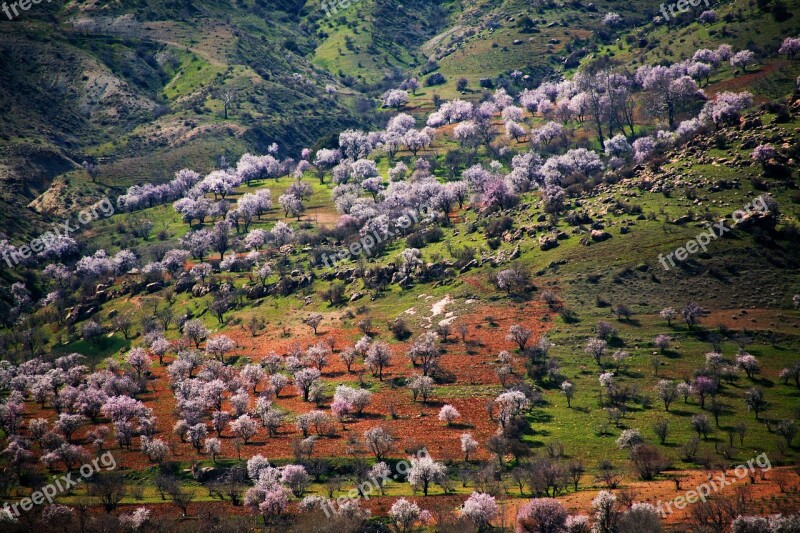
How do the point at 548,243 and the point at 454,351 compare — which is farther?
the point at 548,243

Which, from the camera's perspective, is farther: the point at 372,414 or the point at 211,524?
the point at 372,414

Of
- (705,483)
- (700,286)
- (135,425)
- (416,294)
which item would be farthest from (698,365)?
(135,425)

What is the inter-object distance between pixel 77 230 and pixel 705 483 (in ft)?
636

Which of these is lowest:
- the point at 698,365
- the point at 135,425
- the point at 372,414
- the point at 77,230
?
the point at 698,365

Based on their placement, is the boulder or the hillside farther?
the boulder

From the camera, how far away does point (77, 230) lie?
195 meters

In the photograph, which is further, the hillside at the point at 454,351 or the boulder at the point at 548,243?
the boulder at the point at 548,243

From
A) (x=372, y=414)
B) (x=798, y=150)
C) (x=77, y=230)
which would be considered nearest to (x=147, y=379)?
(x=372, y=414)

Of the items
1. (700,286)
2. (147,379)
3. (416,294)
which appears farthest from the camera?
(416,294)

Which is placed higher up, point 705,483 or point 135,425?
point 135,425

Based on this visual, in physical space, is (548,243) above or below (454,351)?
above

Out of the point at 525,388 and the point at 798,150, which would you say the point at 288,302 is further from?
the point at 798,150

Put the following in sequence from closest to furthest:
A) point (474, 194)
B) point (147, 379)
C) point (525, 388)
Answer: point (525, 388)
point (147, 379)
point (474, 194)

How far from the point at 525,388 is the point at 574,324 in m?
20.1
